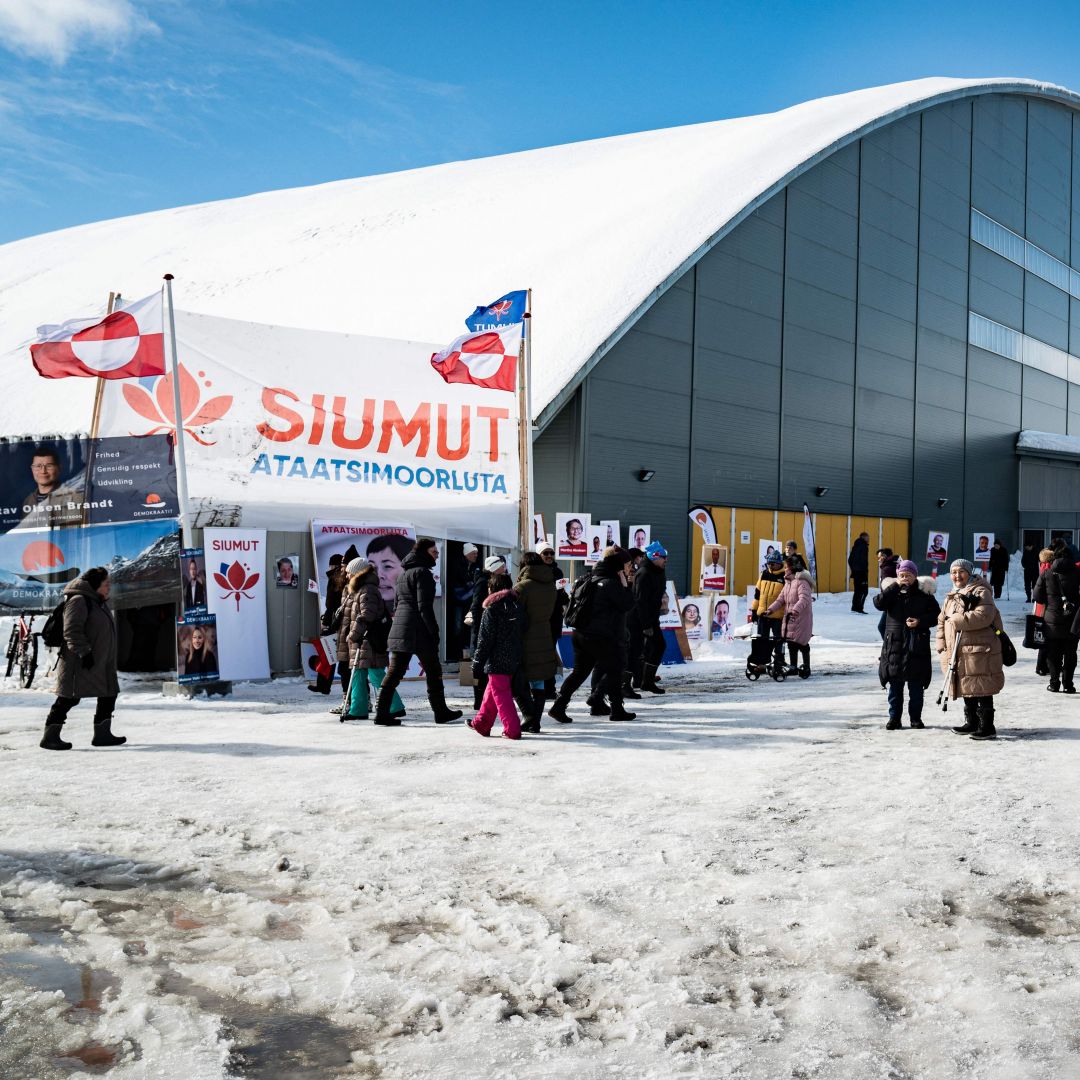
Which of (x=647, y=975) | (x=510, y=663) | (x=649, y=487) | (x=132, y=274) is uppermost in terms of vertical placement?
(x=132, y=274)

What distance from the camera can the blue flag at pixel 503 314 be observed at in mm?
14367

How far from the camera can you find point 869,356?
29.4 metres

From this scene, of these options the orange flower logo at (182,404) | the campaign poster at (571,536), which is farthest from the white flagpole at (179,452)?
the campaign poster at (571,536)

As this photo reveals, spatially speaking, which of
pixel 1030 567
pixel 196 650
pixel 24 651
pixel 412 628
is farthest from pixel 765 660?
pixel 1030 567

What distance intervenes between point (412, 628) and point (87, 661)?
2.85 metres

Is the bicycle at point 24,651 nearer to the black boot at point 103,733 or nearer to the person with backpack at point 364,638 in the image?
the black boot at point 103,733

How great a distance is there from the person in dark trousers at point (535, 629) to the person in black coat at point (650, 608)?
231 centimetres

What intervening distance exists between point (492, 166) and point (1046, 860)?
131ft

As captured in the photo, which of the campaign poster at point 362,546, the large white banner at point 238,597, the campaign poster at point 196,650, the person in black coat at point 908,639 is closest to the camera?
the person in black coat at point 908,639

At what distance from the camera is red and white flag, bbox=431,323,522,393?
14172 mm

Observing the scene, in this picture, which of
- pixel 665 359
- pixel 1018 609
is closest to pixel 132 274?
pixel 665 359

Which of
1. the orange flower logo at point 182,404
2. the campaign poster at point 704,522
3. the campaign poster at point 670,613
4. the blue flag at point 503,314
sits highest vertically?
the blue flag at point 503,314

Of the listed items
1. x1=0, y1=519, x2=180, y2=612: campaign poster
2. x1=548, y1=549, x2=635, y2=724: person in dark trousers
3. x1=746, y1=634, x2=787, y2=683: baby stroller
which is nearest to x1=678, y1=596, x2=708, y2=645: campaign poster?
x1=746, y1=634, x2=787, y2=683: baby stroller

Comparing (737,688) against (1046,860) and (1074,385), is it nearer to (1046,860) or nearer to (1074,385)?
(1046,860)
